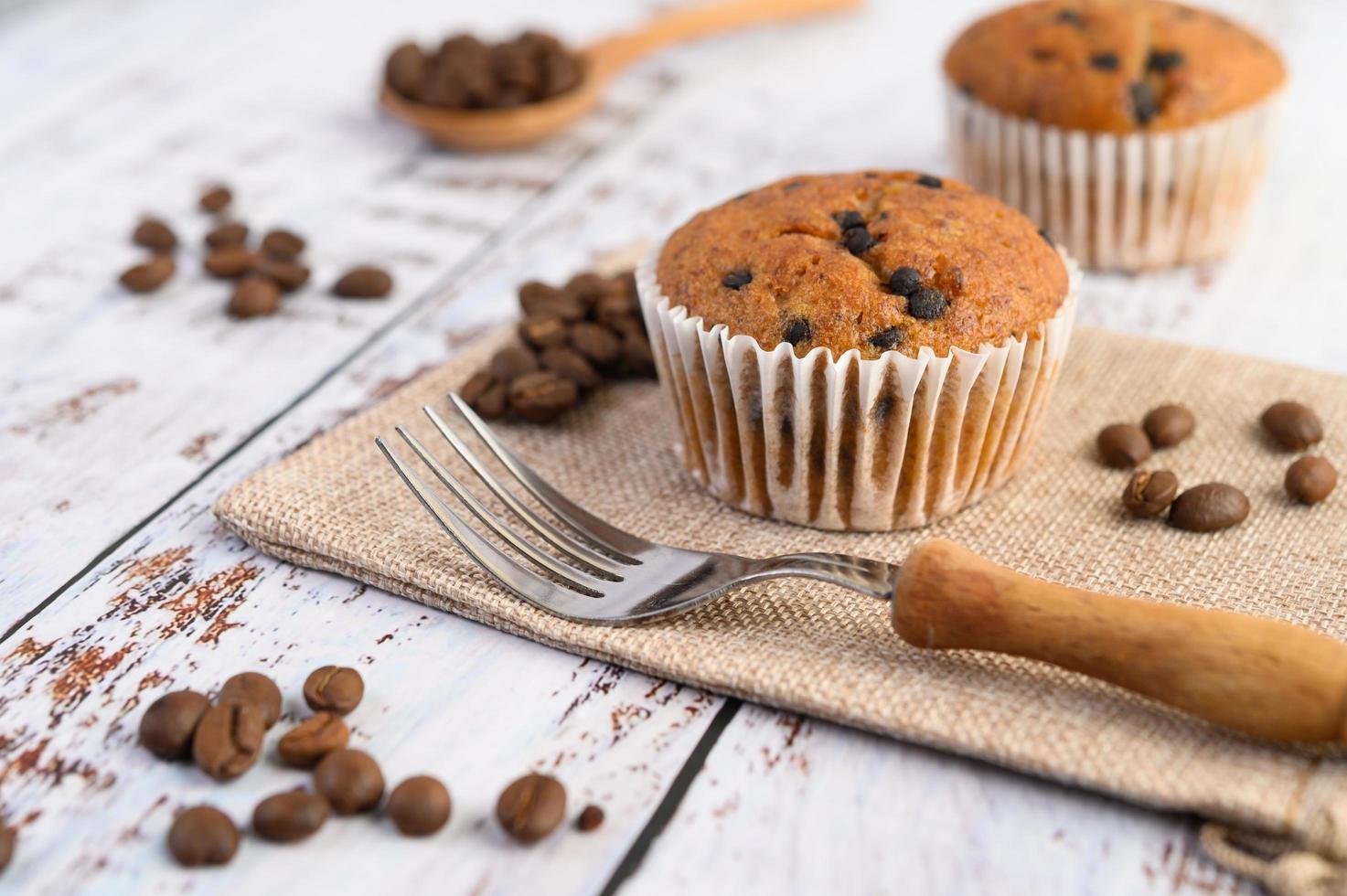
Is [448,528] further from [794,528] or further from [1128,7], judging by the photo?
[1128,7]

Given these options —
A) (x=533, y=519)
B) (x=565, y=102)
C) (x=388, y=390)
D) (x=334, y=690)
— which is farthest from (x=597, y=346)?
(x=565, y=102)

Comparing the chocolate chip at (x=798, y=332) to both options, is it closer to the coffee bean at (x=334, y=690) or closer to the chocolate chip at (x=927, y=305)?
the chocolate chip at (x=927, y=305)

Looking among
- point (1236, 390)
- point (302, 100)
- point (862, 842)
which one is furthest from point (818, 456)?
point (302, 100)

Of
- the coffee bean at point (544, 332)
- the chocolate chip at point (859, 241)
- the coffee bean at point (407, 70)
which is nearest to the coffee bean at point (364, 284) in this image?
the coffee bean at point (544, 332)

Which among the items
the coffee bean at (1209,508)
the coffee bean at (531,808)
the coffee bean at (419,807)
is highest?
the coffee bean at (419,807)

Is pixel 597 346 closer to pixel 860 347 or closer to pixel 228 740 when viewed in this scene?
pixel 860 347

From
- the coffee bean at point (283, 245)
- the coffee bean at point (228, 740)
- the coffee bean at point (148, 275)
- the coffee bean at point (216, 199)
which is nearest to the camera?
the coffee bean at point (228, 740)

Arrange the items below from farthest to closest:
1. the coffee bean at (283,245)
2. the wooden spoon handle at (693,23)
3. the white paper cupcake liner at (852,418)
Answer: the wooden spoon handle at (693,23) < the coffee bean at (283,245) < the white paper cupcake liner at (852,418)
